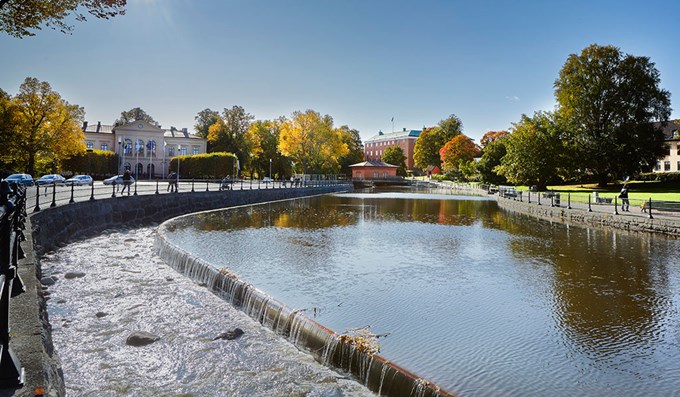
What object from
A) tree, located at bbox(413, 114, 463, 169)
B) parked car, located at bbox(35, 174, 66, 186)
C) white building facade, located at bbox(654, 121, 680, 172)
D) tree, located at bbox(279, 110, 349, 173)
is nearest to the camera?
parked car, located at bbox(35, 174, 66, 186)

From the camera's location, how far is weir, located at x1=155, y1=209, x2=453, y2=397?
568 cm

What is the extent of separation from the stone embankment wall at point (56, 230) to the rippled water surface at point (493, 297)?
4.13m

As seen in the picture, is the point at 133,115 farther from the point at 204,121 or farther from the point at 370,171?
the point at 370,171

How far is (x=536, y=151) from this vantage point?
4550cm

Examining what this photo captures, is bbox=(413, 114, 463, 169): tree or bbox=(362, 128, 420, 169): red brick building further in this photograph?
bbox=(362, 128, 420, 169): red brick building

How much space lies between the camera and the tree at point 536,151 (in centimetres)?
4528

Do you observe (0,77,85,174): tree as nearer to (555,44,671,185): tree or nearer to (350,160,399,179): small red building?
(350,160,399,179): small red building

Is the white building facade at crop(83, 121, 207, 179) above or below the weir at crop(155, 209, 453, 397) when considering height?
above

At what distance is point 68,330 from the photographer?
8.12 meters

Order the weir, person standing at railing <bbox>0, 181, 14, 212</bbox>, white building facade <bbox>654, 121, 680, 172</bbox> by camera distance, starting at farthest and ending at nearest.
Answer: white building facade <bbox>654, 121, 680, 172</bbox> → the weir → person standing at railing <bbox>0, 181, 14, 212</bbox>

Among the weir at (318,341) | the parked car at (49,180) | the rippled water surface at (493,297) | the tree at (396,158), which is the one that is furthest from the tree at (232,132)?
the weir at (318,341)

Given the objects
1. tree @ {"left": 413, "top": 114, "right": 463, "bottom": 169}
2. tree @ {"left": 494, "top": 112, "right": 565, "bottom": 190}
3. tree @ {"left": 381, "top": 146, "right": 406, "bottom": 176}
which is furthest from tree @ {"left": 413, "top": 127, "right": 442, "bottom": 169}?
tree @ {"left": 494, "top": 112, "right": 565, "bottom": 190}

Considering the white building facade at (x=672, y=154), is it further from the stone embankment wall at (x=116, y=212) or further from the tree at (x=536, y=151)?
the stone embankment wall at (x=116, y=212)

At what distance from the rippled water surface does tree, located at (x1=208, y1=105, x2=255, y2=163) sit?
189ft
